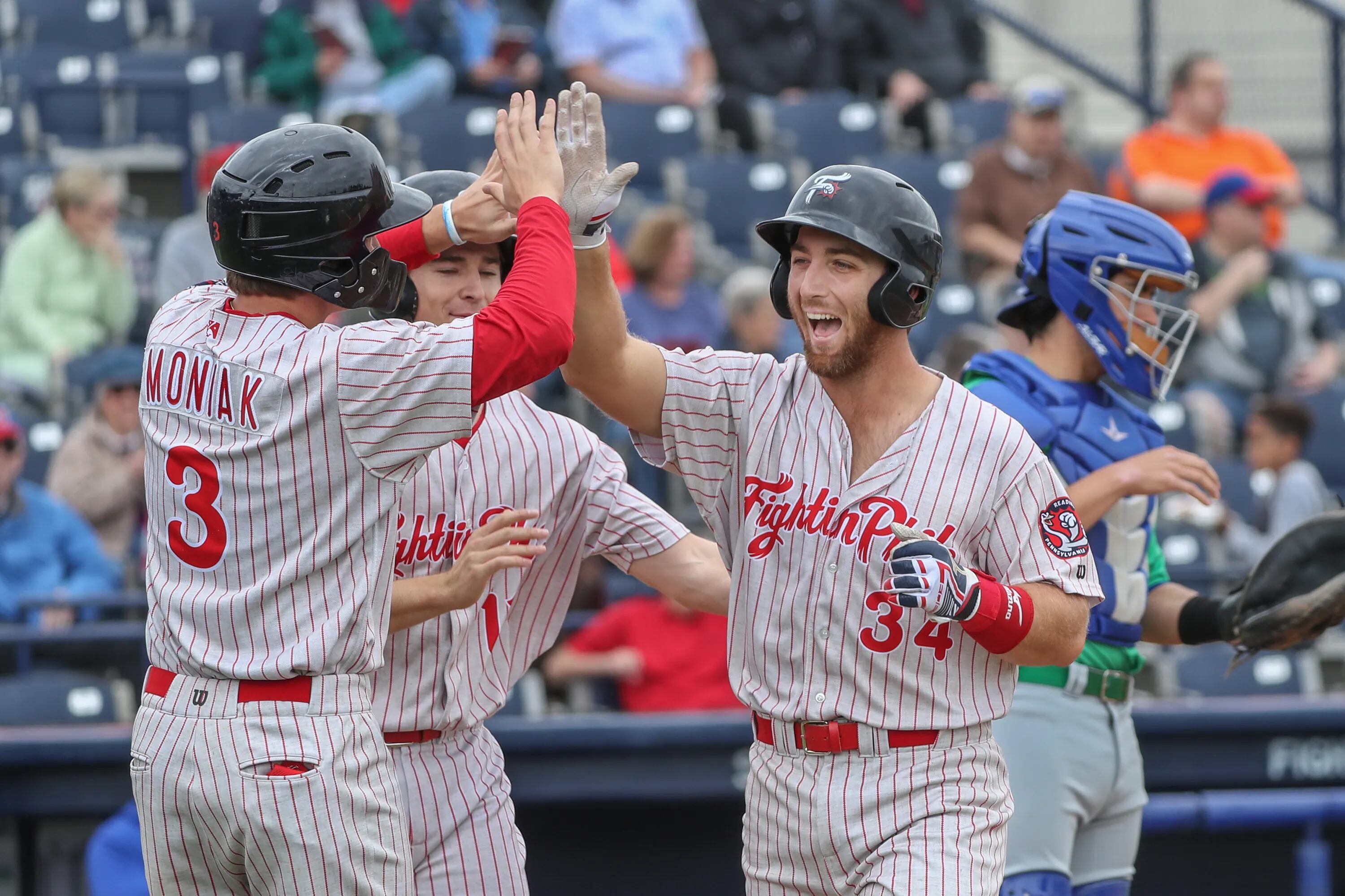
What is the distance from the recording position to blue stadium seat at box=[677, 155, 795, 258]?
951cm

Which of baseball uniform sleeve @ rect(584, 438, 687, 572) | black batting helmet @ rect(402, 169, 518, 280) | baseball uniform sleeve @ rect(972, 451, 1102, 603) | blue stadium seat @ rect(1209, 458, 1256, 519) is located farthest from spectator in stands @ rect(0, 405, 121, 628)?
blue stadium seat @ rect(1209, 458, 1256, 519)

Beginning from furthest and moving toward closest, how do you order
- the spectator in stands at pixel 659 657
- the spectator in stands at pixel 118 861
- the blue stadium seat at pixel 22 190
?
1. the blue stadium seat at pixel 22 190
2. the spectator in stands at pixel 659 657
3. the spectator in stands at pixel 118 861

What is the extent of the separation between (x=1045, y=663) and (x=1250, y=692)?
10.9 ft

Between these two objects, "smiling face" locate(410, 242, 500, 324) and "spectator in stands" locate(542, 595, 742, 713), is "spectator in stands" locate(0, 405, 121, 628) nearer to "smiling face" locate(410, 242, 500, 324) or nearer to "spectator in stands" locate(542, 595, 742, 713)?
"spectator in stands" locate(542, 595, 742, 713)

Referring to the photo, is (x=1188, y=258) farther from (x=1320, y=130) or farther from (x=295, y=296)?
(x=1320, y=130)

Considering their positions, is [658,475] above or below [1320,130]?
below

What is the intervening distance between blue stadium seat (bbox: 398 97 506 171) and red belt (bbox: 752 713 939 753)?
21.7 feet

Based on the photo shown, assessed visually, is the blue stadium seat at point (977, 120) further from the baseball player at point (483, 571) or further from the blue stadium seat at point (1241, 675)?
the baseball player at point (483, 571)

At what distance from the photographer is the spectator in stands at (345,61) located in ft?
32.3

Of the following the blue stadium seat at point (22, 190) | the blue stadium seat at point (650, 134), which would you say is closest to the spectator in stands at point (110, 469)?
the blue stadium seat at point (22, 190)

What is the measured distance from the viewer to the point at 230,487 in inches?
112

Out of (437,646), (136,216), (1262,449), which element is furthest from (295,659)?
(136,216)

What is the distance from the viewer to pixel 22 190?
29.3ft

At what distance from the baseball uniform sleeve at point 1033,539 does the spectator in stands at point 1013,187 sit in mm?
5714
